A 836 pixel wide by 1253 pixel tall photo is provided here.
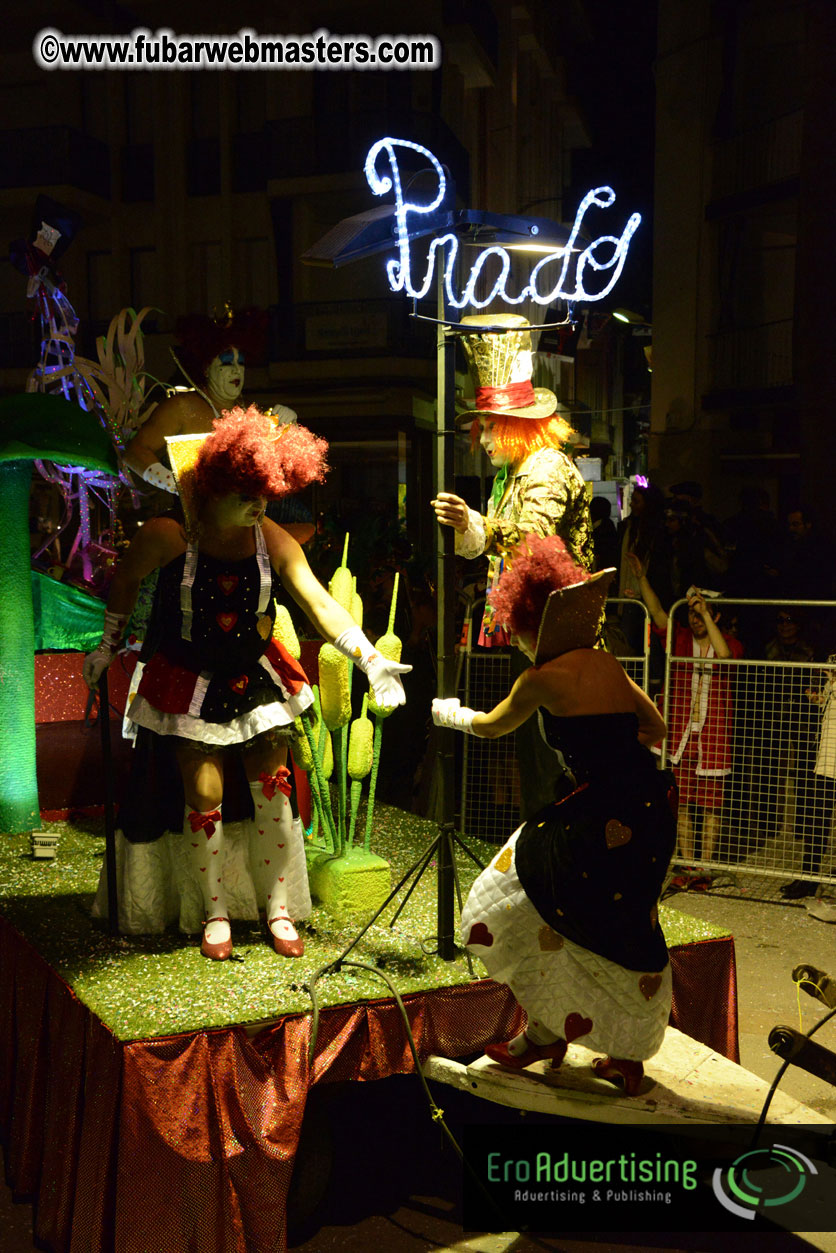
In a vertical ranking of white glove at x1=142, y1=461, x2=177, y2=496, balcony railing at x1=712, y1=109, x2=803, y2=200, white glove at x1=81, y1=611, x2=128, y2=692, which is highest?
balcony railing at x1=712, y1=109, x2=803, y2=200

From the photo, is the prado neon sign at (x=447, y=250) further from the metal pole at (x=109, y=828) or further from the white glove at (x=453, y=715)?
the metal pole at (x=109, y=828)

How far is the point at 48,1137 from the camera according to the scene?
128 inches

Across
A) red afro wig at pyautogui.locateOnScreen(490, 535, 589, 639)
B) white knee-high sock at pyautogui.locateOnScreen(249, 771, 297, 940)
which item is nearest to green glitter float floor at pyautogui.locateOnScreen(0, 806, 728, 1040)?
white knee-high sock at pyautogui.locateOnScreen(249, 771, 297, 940)

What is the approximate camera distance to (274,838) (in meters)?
3.74

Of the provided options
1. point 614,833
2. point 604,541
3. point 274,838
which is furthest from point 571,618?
point 604,541

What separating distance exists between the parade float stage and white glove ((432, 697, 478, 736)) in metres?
0.82

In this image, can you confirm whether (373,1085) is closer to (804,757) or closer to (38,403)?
(38,403)

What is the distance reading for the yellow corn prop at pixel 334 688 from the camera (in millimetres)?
3904

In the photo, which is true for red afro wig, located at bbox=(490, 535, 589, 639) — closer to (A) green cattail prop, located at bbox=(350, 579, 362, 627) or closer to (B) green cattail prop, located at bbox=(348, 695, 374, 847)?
(A) green cattail prop, located at bbox=(350, 579, 362, 627)

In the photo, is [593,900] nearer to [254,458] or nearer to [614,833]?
[614,833]

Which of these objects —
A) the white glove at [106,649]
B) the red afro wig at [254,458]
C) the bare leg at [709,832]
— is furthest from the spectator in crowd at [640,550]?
the white glove at [106,649]

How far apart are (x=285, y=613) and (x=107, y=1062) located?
1.62 m

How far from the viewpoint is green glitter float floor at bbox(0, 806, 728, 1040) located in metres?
3.15

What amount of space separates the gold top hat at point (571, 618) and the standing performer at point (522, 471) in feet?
2.55
